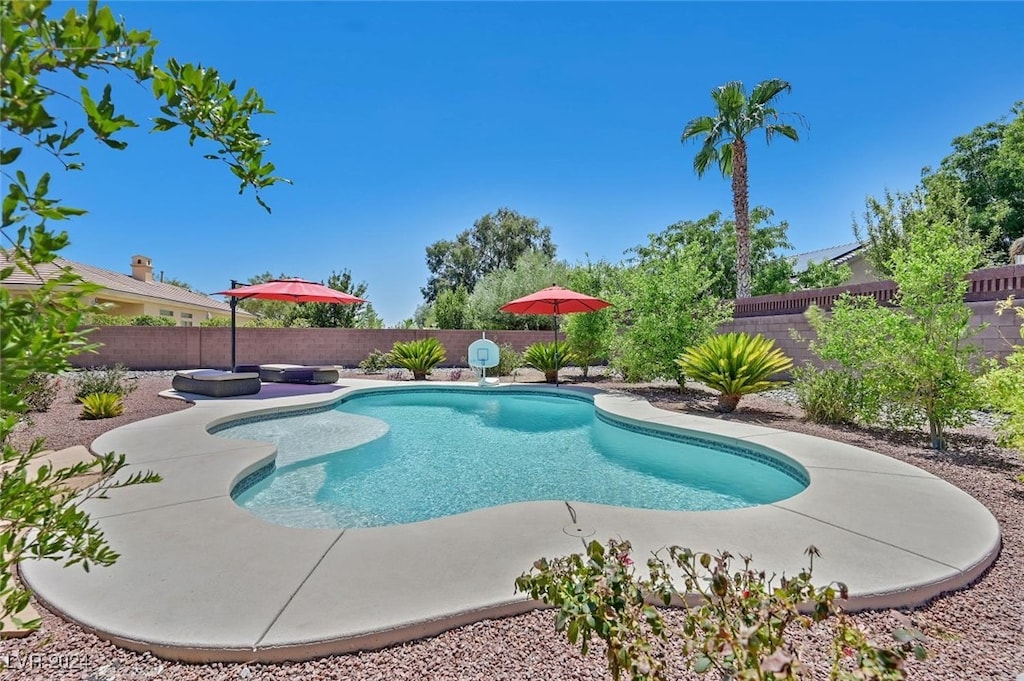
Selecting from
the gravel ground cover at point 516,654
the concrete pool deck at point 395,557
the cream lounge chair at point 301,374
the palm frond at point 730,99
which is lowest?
the gravel ground cover at point 516,654

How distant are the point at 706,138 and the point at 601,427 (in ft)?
44.4

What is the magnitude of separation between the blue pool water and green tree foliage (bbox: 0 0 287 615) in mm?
3063

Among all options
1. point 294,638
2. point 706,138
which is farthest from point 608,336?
point 294,638

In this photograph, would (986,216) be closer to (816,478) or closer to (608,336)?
(608,336)

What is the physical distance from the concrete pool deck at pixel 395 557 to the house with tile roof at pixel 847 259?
18.7 meters

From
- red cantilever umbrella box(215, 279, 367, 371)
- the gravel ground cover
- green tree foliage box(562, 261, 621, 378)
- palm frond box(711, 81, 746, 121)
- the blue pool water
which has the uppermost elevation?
palm frond box(711, 81, 746, 121)

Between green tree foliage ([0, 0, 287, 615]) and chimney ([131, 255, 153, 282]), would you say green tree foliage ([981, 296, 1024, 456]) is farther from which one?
chimney ([131, 255, 153, 282])

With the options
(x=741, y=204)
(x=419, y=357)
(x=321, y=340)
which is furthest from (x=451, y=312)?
(x=741, y=204)

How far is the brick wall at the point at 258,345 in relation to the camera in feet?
48.8

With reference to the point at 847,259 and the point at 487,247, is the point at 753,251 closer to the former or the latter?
the point at 847,259

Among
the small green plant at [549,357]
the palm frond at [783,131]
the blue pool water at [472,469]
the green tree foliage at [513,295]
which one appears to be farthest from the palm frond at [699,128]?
the blue pool water at [472,469]

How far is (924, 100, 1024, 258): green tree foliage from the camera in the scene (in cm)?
1617

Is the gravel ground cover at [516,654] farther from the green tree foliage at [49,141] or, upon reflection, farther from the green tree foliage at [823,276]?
the green tree foliage at [823,276]

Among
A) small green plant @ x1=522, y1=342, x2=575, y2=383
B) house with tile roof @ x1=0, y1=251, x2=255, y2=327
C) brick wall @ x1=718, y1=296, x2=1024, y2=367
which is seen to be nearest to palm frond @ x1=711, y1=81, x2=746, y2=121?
brick wall @ x1=718, y1=296, x2=1024, y2=367
